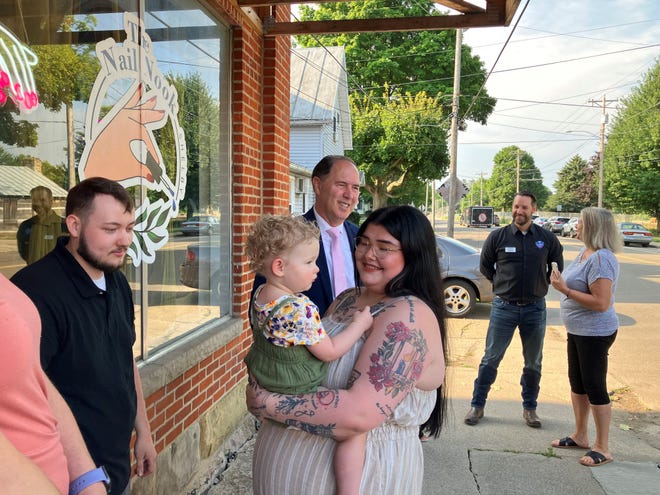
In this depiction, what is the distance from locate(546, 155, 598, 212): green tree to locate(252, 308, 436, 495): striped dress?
70.6 metres

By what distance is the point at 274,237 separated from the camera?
1942mm

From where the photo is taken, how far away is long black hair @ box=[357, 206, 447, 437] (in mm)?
1793

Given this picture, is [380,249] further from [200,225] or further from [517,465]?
[517,465]

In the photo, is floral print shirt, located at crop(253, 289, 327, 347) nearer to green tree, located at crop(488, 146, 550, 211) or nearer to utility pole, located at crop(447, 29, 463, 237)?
utility pole, located at crop(447, 29, 463, 237)

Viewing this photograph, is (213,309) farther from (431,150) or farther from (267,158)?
(431,150)

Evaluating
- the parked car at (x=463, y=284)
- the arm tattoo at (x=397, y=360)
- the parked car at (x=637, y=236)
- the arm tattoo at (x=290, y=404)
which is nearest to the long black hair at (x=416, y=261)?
the arm tattoo at (x=397, y=360)

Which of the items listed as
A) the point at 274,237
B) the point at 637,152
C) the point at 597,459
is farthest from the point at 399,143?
the point at 637,152

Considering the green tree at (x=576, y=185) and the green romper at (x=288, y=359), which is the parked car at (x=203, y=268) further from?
the green tree at (x=576, y=185)

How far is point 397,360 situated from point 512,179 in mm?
109134

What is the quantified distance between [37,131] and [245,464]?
282 cm

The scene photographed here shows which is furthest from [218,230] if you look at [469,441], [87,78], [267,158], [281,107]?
[469,441]

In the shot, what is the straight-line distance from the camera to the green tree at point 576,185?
66.8 metres

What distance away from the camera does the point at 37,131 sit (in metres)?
2.34

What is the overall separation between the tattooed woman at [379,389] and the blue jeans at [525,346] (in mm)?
3055
